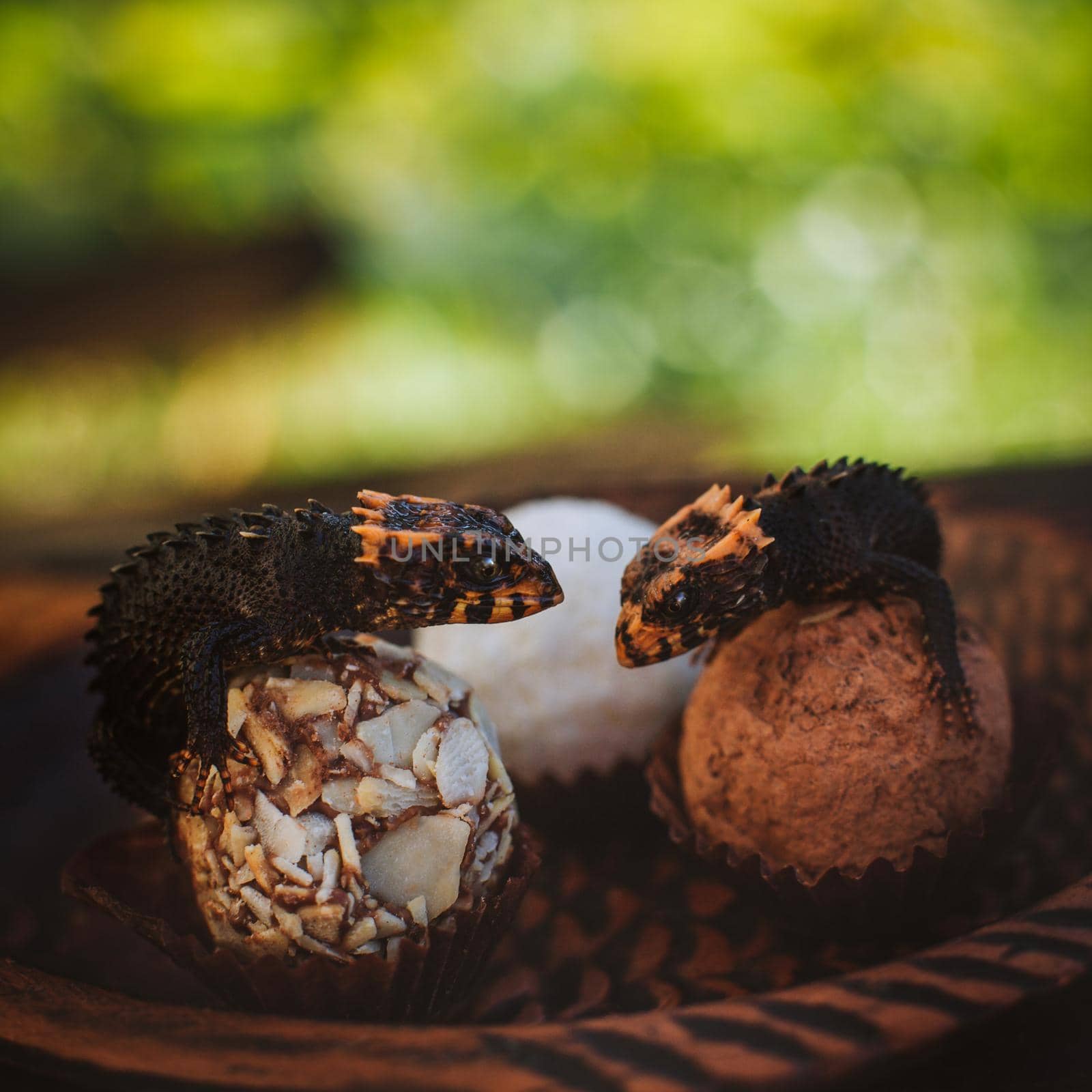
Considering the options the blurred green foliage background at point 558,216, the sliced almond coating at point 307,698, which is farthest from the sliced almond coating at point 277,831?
the blurred green foliage background at point 558,216

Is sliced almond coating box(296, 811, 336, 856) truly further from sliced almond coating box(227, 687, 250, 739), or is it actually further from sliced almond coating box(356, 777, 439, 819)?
sliced almond coating box(227, 687, 250, 739)

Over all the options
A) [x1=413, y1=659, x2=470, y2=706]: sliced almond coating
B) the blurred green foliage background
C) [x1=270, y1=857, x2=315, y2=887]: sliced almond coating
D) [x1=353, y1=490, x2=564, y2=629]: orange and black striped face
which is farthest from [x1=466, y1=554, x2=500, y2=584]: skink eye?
the blurred green foliage background

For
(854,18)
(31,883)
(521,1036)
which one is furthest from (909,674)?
(854,18)

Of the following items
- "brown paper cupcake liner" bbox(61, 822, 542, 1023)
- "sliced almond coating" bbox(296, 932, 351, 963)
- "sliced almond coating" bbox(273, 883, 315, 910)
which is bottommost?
"brown paper cupcake liner" bbox(61, 822, 542, 1023)

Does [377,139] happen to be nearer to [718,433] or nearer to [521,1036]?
[718,433]

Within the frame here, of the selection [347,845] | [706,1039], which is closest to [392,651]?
[347,845]

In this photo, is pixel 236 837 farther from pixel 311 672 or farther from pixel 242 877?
pixel 311 672
